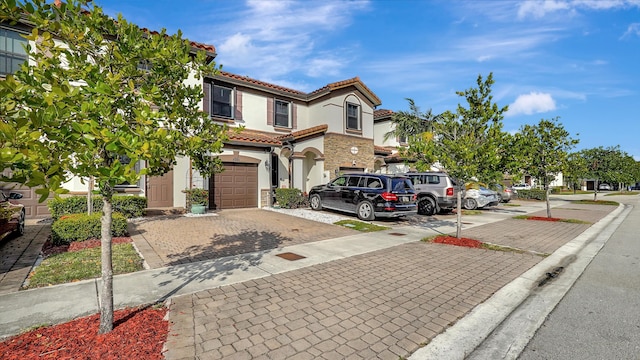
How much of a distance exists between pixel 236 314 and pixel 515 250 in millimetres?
7201

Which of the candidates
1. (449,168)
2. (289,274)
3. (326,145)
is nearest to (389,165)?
(326,145)

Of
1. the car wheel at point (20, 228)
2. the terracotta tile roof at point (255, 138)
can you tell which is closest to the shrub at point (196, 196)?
the terracotta tile roof at point (255, 138)

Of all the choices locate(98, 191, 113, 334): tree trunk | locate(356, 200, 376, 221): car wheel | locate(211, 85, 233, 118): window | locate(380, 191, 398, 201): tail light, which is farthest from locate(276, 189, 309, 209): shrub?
locate(98, 191, 113, 334): tree trunk

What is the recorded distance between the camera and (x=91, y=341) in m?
3.12

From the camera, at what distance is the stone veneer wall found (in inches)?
667

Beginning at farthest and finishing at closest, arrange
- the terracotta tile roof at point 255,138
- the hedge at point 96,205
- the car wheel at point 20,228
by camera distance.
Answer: the terracotta tile roof at point 255,138 → the hedge at point 96,205 → the car wheel at point 20,228

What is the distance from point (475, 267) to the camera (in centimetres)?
620

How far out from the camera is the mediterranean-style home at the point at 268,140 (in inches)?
522

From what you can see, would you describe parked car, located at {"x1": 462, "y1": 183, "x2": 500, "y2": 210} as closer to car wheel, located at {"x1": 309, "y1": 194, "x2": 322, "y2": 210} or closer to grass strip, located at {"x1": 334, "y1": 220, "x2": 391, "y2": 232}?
car wheel, located at {"x1": 309, "y1": 194, "x2": 322, "y2": 210}

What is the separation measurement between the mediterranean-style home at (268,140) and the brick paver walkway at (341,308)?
363 inches

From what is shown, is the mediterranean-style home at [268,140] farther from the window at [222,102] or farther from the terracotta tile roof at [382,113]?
the terracotta tile roof at [382,113]

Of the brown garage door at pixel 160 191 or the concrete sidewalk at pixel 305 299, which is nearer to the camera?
the concrete sidewalk at pixel 305 299

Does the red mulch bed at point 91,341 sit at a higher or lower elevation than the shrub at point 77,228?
lower

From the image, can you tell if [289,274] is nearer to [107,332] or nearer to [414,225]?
[107,332]
